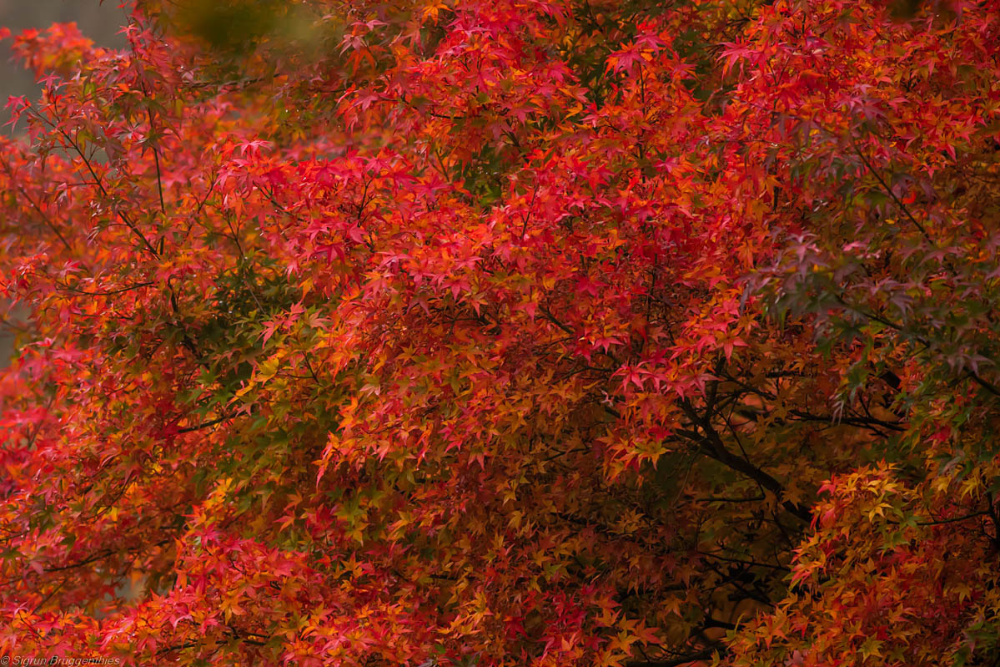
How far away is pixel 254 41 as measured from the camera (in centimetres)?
566

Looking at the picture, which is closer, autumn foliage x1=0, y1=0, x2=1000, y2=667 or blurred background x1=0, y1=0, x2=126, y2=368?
autumn foliage x1=0, y1=0, x2=1000, y2=667

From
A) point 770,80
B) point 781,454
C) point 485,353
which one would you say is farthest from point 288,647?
point 770,80

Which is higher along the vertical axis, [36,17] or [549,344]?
[36,17]

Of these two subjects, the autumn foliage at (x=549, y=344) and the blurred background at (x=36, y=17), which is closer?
the autumn foliage at (x=549, y=344)

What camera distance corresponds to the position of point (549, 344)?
14.0ft

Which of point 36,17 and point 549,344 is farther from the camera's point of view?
point 36,17

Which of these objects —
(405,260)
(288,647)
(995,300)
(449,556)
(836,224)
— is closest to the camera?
(995,300)

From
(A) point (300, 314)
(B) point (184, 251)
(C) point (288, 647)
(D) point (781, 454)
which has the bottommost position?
(D) point (781, 454)

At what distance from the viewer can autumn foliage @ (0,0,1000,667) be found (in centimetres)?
375

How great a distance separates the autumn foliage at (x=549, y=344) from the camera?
3.75m

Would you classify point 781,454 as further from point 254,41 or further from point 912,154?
point 254,41

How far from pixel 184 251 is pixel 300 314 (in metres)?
0.70

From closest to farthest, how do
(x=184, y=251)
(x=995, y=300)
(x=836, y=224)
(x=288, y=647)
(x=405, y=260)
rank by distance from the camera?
1. (x=995, y=300)
2. (x=836, y=224)
3. (x=405, y=260)
4. (x=288, y=647)
5. (x=184, y=251)

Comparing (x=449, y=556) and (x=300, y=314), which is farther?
(x=300, y=314)
